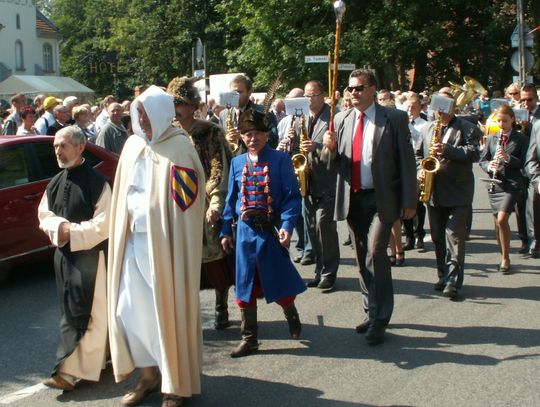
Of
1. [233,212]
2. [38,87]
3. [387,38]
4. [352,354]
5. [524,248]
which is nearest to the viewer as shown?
[352,354]

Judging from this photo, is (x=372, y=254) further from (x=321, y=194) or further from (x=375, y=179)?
(x=321, y=194)

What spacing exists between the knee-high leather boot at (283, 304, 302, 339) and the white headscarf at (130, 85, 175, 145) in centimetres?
200

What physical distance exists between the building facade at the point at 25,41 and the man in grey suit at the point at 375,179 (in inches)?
2103

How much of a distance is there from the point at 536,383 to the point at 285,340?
1.98 metres

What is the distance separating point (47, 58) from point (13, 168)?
191ft

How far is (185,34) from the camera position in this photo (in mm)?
42969

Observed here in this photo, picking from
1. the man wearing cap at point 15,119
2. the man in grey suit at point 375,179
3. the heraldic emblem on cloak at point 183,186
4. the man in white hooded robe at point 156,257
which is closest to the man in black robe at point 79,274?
the man in white hooded robe at point 156,257

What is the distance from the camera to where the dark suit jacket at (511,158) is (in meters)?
9.35

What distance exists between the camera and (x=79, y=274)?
554cm

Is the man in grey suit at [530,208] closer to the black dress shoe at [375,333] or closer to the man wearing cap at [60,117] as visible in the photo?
the black dress shoe at [375,333]

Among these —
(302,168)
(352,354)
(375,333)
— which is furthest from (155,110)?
(302,168)

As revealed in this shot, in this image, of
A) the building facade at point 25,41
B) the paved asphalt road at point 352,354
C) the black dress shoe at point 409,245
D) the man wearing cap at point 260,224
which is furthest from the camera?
the building facade at point 25,41

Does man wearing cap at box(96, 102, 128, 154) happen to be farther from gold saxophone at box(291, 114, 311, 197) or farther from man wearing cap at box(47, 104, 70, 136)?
gold saxophone at box(291, 114, 311, 197)

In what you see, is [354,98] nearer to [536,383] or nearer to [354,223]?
[354,223]
